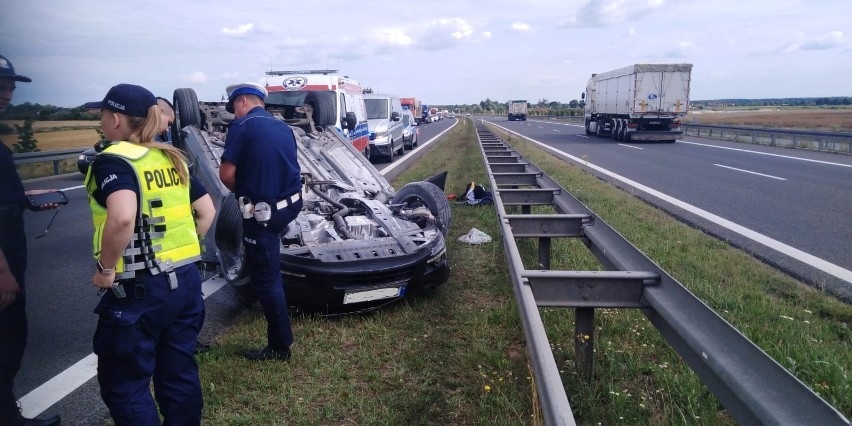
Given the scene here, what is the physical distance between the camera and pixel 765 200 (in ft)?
35.8

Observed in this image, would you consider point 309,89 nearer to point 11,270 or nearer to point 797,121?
point 11,270

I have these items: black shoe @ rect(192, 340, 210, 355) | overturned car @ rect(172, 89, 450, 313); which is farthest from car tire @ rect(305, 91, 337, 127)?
black shoe @ rect(192, 340, 210, 355)

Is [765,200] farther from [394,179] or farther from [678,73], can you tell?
[678,73]

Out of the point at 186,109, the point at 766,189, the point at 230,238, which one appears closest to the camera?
the point at 230,238

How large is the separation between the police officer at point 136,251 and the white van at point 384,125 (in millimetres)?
15971

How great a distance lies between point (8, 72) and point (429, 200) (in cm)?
489

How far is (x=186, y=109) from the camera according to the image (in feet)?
22.9

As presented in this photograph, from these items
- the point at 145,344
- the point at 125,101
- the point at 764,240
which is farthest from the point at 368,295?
the point at 764,240

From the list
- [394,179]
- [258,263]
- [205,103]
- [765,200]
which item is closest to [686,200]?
[765,200]

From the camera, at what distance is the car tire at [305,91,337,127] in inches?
323

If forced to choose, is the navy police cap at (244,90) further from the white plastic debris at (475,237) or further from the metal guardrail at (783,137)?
the metal guardrail at (783,137)

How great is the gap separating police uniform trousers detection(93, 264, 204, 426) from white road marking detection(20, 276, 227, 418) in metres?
1.10

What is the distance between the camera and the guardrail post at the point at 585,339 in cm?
347

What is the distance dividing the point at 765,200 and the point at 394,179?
7.23 meters
